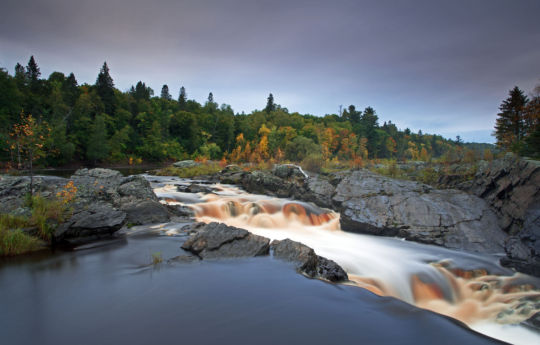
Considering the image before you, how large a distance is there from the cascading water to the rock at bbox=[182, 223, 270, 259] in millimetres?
2300

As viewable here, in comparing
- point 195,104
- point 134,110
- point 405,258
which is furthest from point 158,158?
point 405,258

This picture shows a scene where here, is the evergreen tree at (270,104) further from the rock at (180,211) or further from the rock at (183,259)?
the rock at (183,259)

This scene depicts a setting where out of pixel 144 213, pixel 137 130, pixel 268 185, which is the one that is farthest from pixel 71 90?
pixel 144 213

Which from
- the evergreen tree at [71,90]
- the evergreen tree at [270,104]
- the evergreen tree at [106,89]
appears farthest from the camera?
the evergreen tree at [270,104]

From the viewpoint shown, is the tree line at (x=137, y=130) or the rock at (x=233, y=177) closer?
the rock at (x=233, y=177)

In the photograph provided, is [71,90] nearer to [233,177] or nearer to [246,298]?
[233,177]

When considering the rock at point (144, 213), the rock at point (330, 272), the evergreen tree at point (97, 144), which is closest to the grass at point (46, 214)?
the rock at point (144, 213)

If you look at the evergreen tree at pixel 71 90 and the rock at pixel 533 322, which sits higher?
the evergreen tree at pixel 71 90

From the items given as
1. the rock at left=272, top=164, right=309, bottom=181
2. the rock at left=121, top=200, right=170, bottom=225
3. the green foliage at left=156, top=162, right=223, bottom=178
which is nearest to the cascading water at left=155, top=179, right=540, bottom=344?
the rock at left=121, top=200, right=170, bottom=225

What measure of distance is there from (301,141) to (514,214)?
30194mm

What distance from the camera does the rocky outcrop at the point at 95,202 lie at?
7133 millimetres

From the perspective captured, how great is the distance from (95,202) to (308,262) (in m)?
7.94

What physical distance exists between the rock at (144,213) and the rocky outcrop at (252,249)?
3.22 meters

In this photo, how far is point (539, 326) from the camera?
13.3 feet
